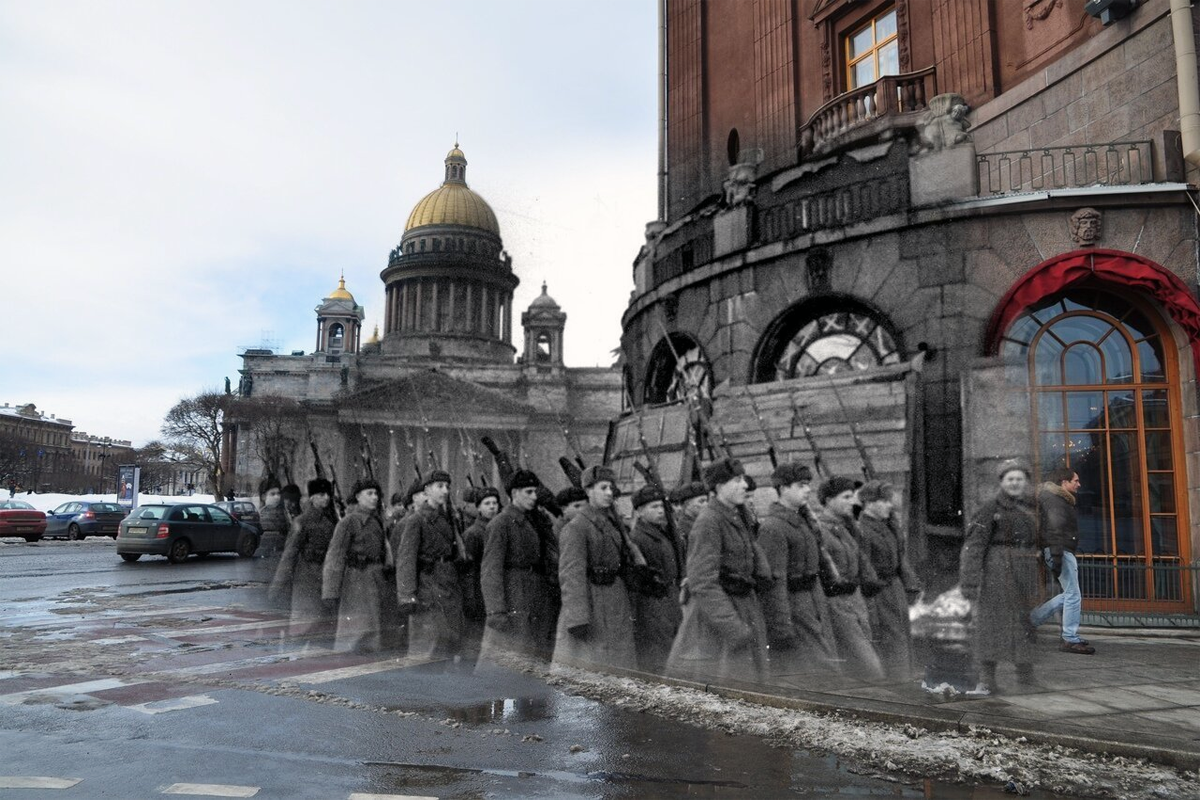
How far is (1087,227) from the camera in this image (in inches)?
373

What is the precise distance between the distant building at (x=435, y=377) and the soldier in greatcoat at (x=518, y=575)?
32910 millimetres

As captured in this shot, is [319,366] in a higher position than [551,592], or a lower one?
higher

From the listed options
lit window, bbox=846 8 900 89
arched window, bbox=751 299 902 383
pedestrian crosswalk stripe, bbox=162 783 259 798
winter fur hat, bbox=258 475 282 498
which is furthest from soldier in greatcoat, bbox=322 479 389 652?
lit window, bbox=846 8 900 89

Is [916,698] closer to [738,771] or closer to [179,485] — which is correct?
[738,771]

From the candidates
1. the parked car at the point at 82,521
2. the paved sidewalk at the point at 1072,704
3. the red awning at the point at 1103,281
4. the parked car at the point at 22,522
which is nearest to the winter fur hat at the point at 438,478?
the paved sidewalk at the point at 1072,704

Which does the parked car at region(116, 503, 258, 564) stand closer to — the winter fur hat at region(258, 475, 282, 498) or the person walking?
the winter fur hat at region(258, 475, 282, 498)

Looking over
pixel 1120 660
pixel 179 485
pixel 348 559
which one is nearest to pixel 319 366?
pixel 179 485

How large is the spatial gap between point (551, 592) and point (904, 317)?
5413 millimetres

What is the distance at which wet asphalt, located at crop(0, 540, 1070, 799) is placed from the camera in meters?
4.36

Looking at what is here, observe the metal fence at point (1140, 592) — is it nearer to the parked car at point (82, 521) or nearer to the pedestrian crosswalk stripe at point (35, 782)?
the pedestrian crosswalk stripe at point (35, 782)

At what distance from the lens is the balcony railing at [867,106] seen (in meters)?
11.8

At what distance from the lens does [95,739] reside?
5.22m

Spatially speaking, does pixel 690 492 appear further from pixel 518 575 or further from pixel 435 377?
pixel 435 377

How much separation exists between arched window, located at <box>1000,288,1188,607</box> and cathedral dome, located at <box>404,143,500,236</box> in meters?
63.8
